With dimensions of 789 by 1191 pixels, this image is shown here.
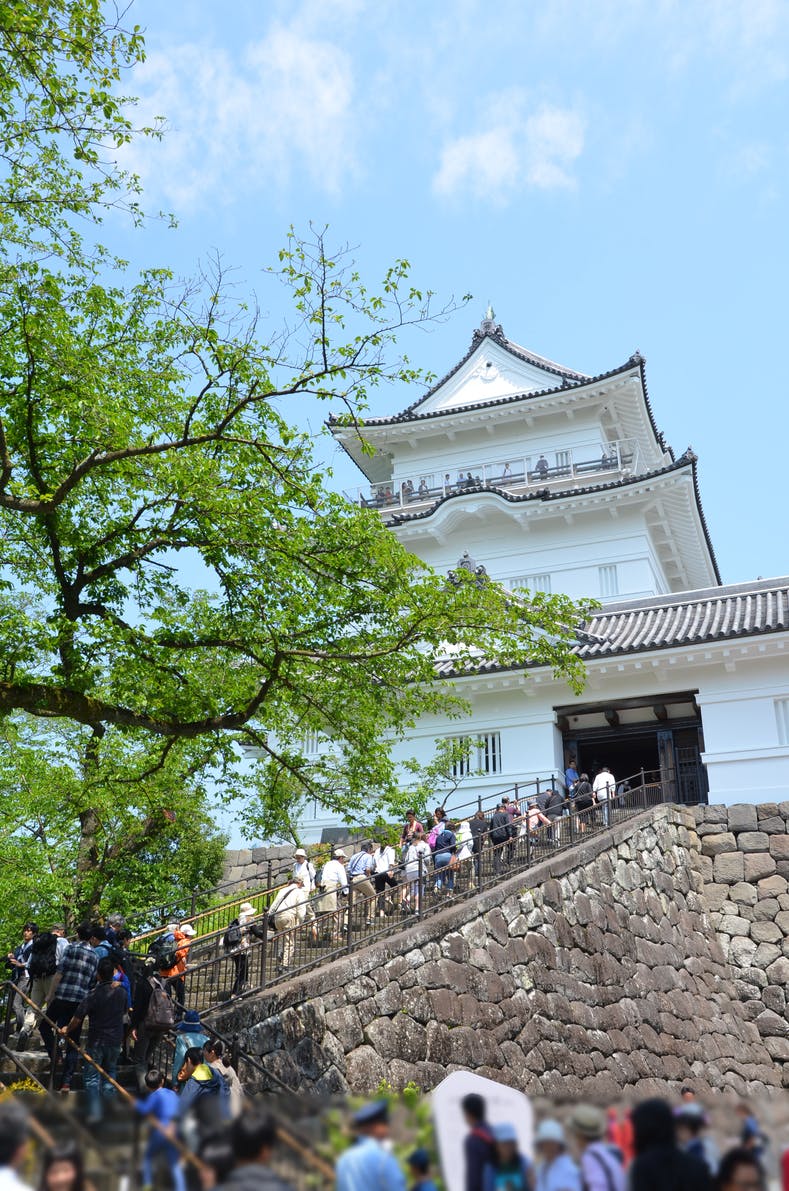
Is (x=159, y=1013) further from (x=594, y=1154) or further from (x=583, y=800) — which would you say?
(x=583, y=800)

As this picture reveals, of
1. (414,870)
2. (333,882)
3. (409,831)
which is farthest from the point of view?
(409,831)

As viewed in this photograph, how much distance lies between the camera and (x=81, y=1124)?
217 centimetres

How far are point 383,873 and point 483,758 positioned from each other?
32.3ft

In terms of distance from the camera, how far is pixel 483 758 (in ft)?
72.2

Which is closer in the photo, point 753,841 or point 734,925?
point 734,925

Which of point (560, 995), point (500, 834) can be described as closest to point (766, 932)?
point (500, 834)

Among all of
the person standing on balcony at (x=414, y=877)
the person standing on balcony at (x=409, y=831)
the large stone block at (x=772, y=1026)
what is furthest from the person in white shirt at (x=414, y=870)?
the large stone block at (x=772, y=1026)

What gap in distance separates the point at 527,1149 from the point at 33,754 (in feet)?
52.0

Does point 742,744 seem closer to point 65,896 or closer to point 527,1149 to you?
point 65,896

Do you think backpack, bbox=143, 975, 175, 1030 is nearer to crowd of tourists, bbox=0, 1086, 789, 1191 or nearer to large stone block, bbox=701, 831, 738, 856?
crowd of tourists, bbox=0, 1086, 789, 1191

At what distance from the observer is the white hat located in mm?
2145

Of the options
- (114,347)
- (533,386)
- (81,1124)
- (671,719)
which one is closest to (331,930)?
(114,347)

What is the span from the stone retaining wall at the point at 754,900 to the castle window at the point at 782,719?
1406mm

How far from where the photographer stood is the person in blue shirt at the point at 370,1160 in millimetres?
2102
